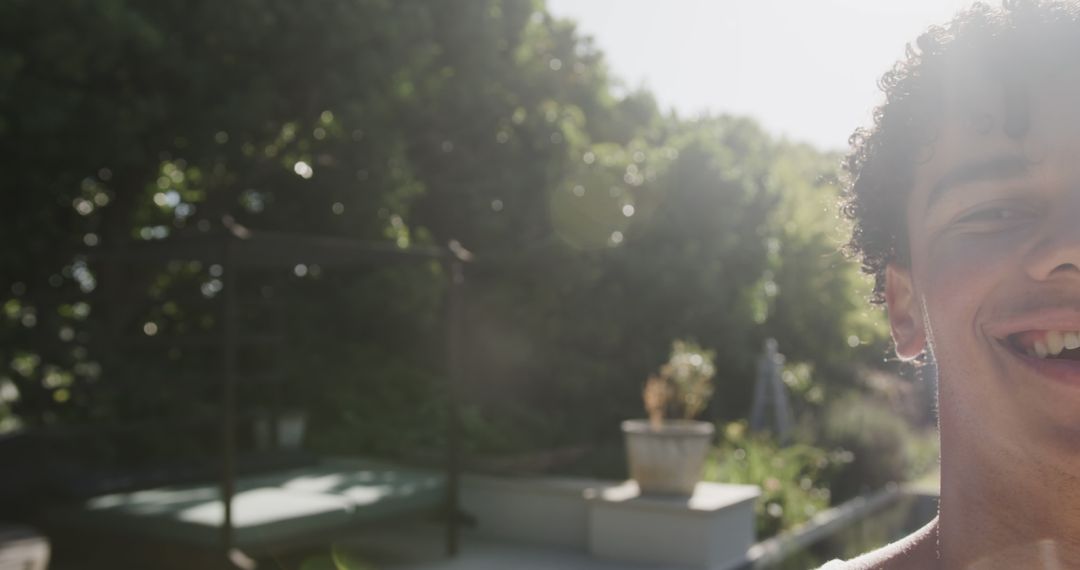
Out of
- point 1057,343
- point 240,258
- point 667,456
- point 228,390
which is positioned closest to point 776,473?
point 667,456

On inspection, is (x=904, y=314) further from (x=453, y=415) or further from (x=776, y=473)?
(x=776, y=473)

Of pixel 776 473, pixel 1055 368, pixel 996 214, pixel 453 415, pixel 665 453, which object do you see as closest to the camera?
pixel 1055 368

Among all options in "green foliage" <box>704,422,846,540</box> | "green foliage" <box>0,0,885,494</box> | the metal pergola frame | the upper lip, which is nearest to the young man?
the upper lip

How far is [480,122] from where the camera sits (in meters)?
13.9

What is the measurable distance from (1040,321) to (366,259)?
8.12m

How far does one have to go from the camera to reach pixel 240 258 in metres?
8.69

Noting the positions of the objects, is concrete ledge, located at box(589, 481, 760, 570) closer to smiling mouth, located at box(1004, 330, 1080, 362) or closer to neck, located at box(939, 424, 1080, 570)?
neck, located at box(939, 424, 1080, 570)

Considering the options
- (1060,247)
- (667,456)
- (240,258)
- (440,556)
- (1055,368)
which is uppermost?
(240,258)

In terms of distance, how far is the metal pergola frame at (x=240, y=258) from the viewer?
276 inches

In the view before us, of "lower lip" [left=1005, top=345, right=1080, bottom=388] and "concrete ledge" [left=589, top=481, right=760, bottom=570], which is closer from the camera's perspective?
"lower lip" [left=1005, top=345, right=1080, bottom=388]

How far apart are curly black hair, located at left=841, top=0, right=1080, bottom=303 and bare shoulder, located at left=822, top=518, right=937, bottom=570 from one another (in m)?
0.31

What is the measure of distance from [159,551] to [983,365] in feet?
23.7

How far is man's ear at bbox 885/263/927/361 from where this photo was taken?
3.48 ft

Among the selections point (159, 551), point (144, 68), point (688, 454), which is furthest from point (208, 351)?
point (688, 454)
